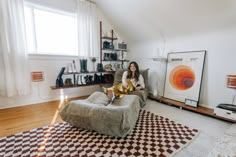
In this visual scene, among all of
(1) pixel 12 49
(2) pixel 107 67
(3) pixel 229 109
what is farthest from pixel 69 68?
(3) pixel 229 109

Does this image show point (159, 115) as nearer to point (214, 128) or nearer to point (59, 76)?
point (214, 128)

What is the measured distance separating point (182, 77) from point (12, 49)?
3.56m

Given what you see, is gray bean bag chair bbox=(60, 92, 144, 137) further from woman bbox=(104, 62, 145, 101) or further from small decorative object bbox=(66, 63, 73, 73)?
small decorative object bbox=(66, 63, 73, 73)

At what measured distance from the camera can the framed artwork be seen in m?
2.94

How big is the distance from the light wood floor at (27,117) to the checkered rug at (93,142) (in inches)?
8.1

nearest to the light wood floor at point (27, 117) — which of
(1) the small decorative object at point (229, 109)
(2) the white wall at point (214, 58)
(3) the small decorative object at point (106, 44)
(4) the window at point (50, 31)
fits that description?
→ (4) the window at point (50, 31)

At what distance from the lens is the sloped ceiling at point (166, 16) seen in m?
2.42

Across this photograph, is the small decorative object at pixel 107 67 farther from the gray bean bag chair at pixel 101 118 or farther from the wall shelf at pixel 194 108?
the gray bean bag chair at pixel 101 118

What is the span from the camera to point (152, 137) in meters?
1.85

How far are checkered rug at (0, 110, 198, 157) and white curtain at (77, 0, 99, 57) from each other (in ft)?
7.29

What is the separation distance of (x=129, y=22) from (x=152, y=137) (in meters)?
2.97

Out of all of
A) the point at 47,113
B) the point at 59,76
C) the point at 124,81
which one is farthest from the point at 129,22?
the point at 47,113

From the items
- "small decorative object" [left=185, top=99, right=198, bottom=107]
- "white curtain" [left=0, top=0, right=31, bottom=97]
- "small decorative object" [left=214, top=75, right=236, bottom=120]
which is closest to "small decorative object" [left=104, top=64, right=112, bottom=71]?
"white curtain" [left=0, top=0, right=31, bottom=97]

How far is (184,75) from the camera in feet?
10.4
